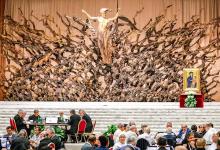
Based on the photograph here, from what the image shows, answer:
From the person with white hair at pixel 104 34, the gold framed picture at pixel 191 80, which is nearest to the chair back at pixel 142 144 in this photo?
the gold framed picture at pixel 191 80

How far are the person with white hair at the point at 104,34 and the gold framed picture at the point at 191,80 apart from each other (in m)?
3.75

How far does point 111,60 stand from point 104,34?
4.06 ft

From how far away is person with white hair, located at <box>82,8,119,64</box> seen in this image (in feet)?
78.6

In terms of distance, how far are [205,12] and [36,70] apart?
8109mm

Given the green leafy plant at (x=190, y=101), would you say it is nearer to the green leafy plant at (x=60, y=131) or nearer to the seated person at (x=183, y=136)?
the green leafy plant at (x=60, y=131)

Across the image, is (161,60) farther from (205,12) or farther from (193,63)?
(205,12)

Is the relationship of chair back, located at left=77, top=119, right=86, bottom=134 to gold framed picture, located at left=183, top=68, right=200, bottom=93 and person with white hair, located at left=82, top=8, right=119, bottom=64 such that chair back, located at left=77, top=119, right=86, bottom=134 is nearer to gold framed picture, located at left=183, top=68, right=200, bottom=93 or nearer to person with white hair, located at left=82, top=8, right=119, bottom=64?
gold framed picture, located at left=183, top=68, right=200, bottom=93

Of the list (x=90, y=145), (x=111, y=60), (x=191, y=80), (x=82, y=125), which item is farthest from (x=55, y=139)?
(x=111, y=60)

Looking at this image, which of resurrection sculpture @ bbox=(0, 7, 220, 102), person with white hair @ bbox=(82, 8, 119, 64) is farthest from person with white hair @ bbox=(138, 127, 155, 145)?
person with white hair @ bbox=(82, 8, 119, 64)

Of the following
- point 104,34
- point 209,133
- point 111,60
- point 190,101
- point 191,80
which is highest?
point 104,34

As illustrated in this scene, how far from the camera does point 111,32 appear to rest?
80.3ft

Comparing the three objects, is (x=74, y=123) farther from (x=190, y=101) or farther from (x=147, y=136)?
(x=190, y=101)

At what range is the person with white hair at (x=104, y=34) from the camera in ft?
78.6

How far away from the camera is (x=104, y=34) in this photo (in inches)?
948
